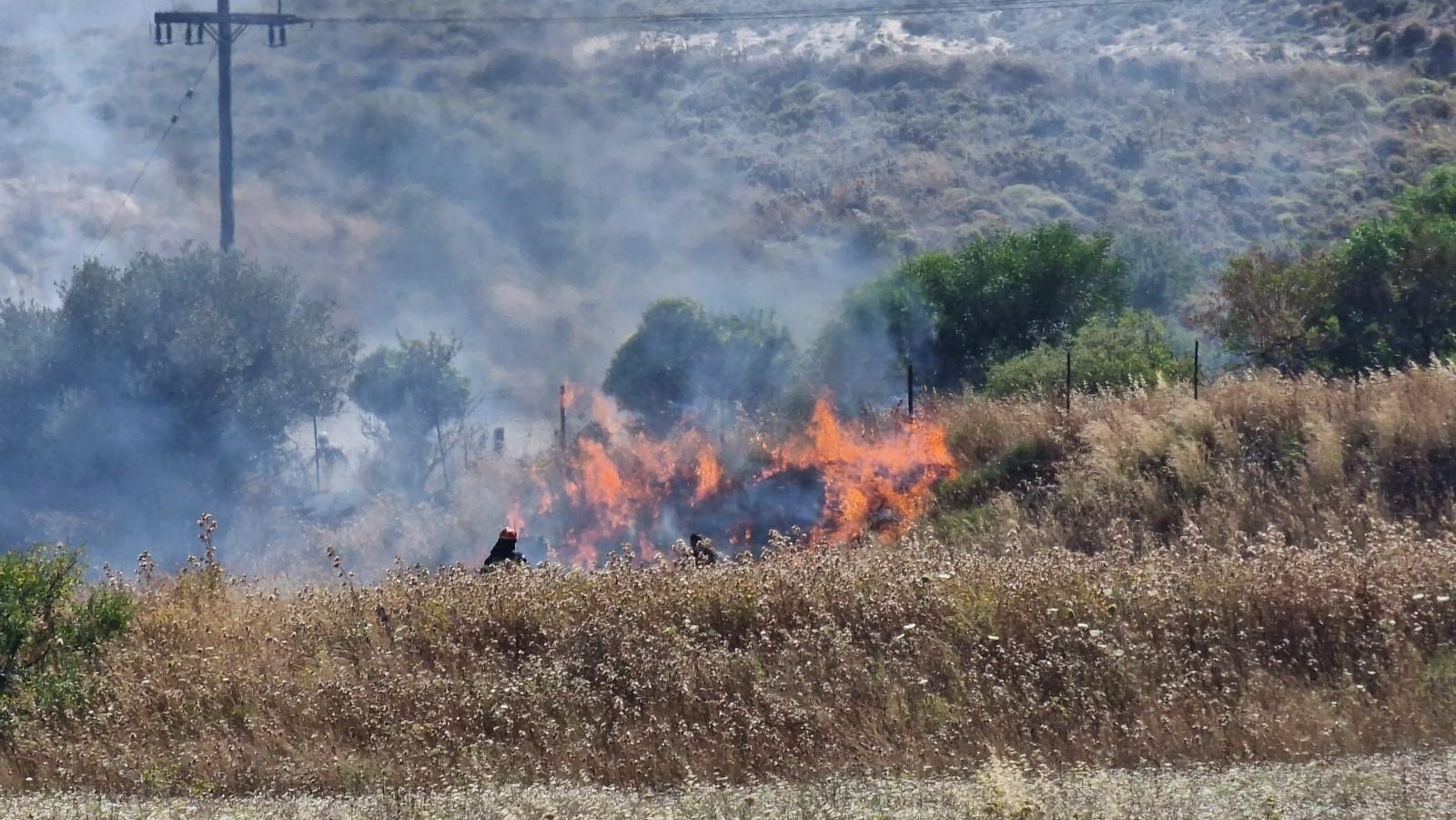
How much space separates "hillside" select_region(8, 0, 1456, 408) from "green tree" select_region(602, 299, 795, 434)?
5.07 m

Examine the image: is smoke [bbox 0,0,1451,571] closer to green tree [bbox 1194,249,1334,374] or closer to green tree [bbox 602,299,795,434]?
green tree [bbox 602,299,795,434]

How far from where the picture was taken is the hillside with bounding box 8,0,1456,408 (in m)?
56.4

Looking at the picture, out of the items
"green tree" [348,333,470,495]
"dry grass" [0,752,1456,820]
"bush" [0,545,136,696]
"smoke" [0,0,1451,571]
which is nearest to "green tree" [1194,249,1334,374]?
"dry grass" [0,752,1456,820]

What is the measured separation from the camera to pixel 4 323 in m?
43.2

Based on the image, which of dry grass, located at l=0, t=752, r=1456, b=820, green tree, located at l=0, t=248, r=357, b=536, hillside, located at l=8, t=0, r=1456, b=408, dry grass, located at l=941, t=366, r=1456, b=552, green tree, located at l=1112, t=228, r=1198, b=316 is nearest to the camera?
dry grass, located at l=0, t=752, r=1456, b=820

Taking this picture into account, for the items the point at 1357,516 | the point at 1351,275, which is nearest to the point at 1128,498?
the point at 1357,516

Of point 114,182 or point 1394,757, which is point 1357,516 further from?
point 114,182

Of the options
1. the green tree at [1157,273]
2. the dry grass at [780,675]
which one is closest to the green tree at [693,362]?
the green tree at [1157,273]

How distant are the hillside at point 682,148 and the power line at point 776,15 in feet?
2.66

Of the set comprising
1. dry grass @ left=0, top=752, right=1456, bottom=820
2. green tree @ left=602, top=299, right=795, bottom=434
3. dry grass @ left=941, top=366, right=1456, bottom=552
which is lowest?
green tree @ left=602, top=299, right=795, bottom=434

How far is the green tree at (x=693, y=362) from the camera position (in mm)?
35969

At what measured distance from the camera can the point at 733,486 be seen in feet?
75.5

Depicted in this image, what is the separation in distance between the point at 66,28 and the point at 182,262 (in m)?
53.3

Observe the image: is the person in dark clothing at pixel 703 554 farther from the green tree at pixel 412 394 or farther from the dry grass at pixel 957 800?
the green tree at pixel 412 394
